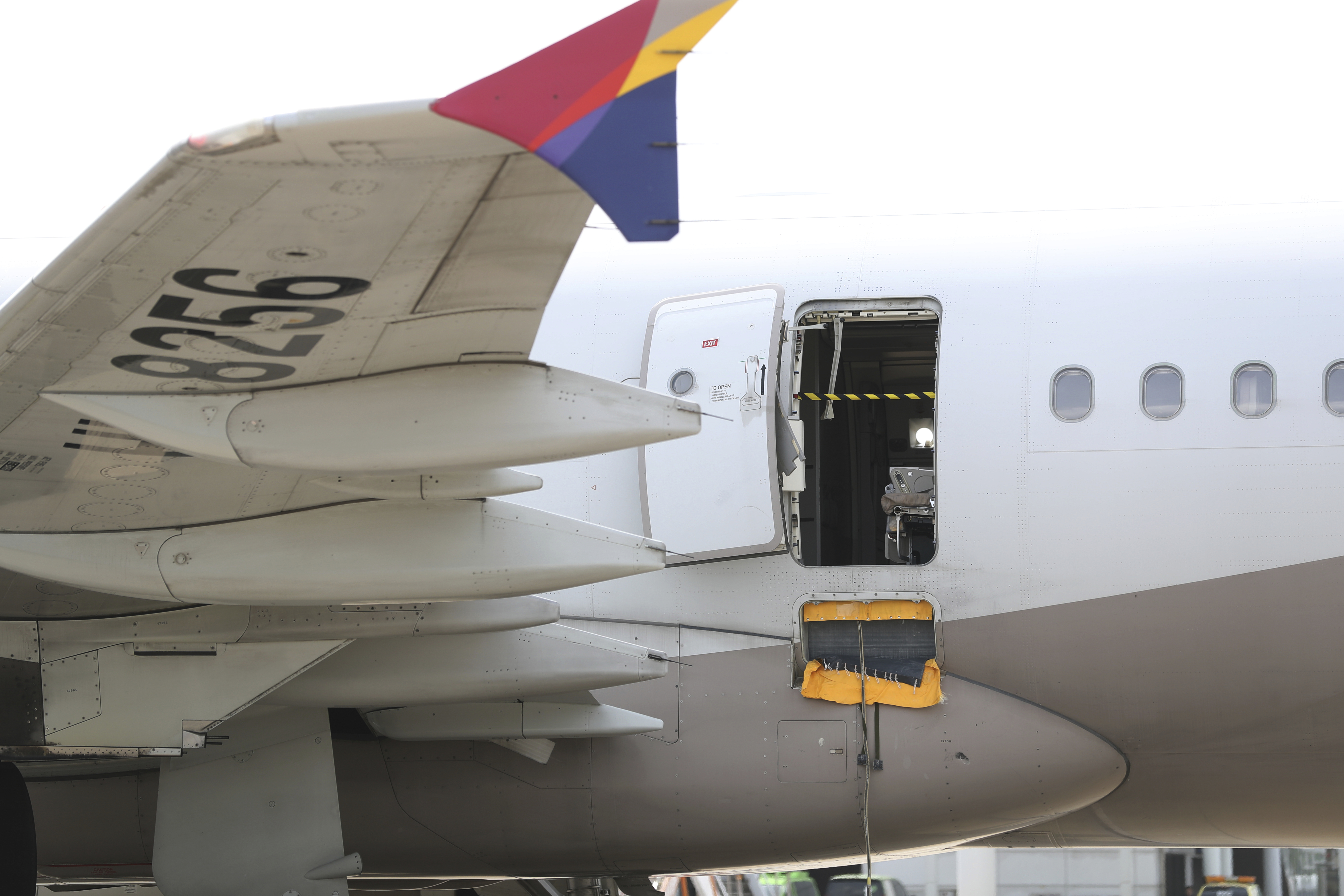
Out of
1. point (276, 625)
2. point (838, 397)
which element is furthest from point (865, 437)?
point (276, 625)

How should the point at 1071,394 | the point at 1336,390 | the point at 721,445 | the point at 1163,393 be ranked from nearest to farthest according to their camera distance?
the point at 1336,390 < the point at 1163,393 < the point at 1071,394 < the point at 721,445

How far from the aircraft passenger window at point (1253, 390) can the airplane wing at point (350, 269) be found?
150 inches

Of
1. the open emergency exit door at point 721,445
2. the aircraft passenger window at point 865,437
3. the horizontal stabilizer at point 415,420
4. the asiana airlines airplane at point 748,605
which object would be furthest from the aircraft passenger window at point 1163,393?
the horizontal stabilizer at point 415,420

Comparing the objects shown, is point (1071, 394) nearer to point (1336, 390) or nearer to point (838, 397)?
point (1336, 390)

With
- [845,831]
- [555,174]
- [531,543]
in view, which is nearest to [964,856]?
[845,831]

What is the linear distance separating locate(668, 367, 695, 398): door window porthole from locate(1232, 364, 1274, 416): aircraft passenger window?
3.11 m

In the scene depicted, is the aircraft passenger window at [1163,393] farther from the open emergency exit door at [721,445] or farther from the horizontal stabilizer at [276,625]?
the horizontal stabilizer at [276,625]

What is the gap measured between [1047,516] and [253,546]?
4326mm

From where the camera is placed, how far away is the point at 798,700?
752 cm

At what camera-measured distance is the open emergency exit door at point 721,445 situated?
7.57m

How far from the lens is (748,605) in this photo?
7.67 meters

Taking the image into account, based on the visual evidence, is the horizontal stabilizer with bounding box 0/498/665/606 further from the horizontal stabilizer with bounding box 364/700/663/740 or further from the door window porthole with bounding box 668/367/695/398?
the door window porthole with bounding box 668/367/695/398

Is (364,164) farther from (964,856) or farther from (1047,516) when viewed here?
(964,856)

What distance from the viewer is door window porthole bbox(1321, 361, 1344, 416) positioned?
23.2 ft
